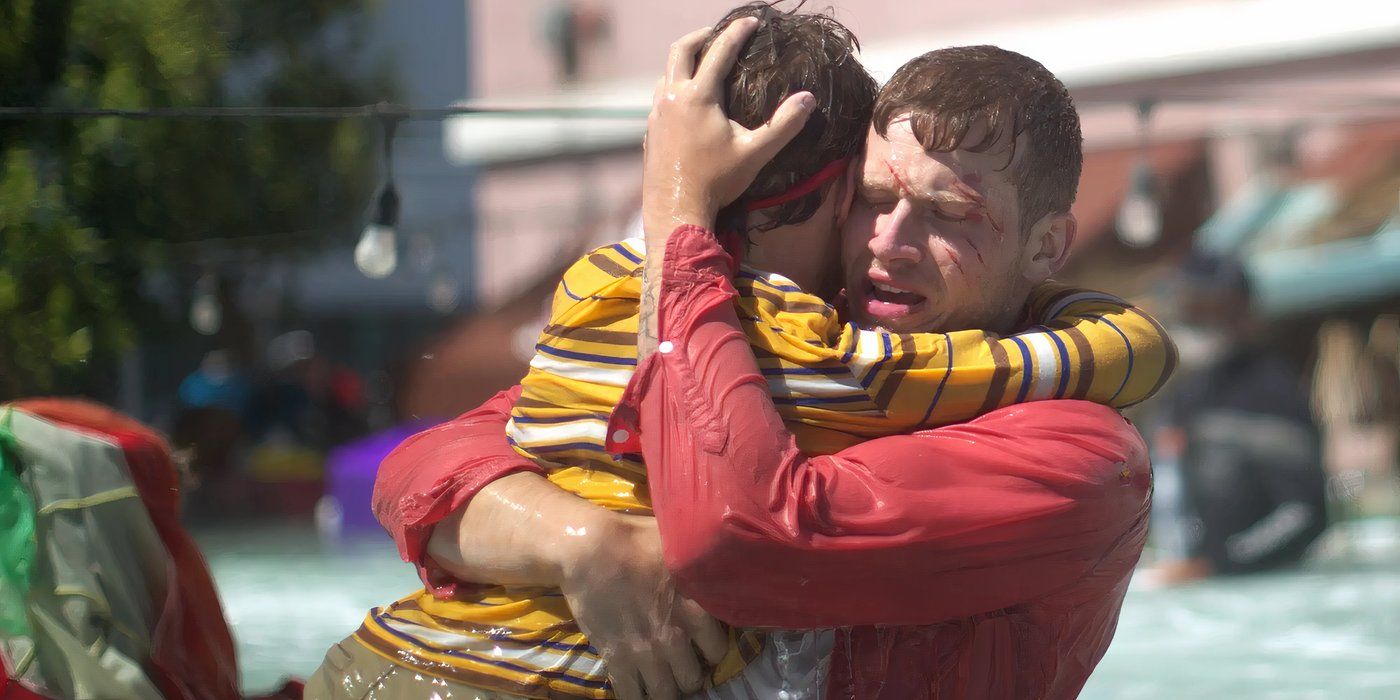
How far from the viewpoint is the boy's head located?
1877mm

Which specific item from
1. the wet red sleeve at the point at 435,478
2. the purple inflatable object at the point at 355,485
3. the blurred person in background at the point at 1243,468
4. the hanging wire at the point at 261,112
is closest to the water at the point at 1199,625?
the blurred person in background at the point at 1243,468

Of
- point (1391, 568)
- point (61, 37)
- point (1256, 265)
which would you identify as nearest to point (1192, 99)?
point (61, 37)

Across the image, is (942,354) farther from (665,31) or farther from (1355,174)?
(665,31)

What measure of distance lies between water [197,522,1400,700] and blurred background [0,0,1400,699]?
0.03 metres

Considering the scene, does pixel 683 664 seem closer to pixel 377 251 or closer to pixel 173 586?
pixel 173 586

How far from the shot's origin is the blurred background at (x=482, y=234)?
202 inches

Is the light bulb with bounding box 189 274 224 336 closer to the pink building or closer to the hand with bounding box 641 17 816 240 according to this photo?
the pink building

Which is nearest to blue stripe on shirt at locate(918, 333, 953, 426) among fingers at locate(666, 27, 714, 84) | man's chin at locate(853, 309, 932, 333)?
man's chin at locate(853, 309, 932, 333)

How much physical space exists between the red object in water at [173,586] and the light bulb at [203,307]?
31.2ft

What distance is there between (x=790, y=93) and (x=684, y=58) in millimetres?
147

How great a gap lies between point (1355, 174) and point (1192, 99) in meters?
8.09

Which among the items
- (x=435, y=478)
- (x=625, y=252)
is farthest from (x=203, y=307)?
(x=625, y=252)

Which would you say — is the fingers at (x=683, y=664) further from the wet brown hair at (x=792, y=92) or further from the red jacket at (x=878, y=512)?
the wet brown hair at (x=792, y=92)

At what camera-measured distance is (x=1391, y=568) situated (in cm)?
821
